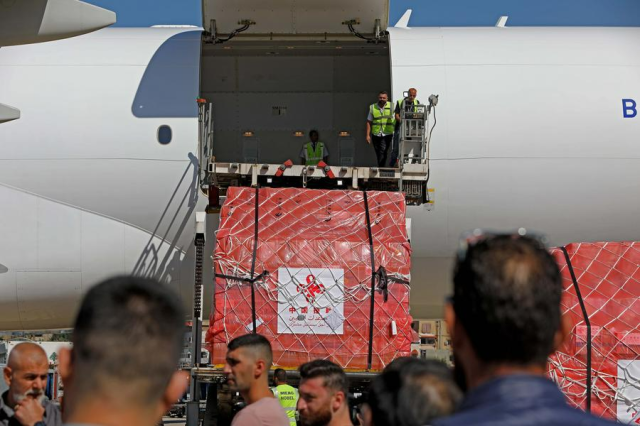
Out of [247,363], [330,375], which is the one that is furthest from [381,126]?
[330,375]

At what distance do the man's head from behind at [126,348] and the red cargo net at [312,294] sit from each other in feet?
29.2

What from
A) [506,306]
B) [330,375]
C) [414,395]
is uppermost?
[506,306]

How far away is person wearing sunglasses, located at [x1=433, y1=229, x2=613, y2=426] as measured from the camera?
7.93 feet

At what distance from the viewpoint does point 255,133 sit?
16422mm

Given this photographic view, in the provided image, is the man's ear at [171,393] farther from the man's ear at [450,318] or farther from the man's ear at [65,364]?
the man's ear at [450,318]

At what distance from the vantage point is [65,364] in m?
2.63

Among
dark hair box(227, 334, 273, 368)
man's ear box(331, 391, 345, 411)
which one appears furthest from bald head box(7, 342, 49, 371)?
man's ear box(331, 391, 345, 411)

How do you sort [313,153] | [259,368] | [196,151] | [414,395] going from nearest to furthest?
[414,395], [259,368], [196,151], [313,153]

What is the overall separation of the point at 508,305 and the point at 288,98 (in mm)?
14252

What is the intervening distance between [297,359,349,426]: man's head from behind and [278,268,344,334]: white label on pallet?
5.91m

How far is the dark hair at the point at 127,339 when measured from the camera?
2.49 meters

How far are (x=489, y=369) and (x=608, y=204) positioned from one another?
12586 millimetres

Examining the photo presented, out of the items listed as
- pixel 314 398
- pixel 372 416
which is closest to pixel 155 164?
pixel 314 398

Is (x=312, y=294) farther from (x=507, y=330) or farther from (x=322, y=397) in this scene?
(x=507, y=330)
